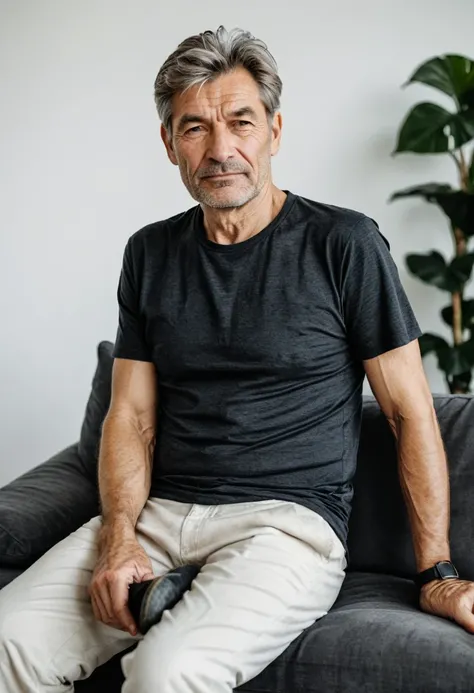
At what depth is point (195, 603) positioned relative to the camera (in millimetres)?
1528

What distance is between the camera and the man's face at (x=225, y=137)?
5.88 ft

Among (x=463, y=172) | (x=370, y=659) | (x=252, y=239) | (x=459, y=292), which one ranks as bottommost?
(x=370, y=659)

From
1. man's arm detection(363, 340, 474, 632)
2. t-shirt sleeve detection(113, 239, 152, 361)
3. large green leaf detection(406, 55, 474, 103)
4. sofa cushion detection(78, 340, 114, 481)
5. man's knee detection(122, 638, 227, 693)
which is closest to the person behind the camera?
man's knee detection(122, 638, 227, 693)

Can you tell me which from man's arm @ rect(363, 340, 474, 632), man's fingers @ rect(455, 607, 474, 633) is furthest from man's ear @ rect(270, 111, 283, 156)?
man's fingers @ rect(455, 607, 474, 633)

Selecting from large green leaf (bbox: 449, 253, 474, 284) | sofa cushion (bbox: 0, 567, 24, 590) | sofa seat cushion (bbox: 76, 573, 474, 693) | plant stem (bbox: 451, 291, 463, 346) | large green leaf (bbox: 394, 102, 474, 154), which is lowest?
sofa seat cushion (bbox: 76, 573, 474, 693)

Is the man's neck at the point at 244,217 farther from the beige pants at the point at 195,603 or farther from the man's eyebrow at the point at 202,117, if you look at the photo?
the beige pants at the point at 195,603

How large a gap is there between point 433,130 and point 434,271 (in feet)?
1.37

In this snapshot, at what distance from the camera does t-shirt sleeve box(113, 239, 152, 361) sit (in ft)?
6.32

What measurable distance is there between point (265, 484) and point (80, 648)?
427mm

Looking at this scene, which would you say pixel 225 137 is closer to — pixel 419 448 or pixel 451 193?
pixel 419 448

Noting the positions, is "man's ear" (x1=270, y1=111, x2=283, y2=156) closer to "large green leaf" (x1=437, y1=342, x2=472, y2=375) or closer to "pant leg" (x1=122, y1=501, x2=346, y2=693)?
"pant leg" (x1=122, y1=501, x2=346, y2=693)

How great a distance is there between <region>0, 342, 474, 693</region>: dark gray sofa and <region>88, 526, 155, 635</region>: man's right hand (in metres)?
0.14

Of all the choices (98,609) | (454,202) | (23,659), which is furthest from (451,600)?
(454,202)

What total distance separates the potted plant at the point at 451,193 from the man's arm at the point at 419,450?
117cm
